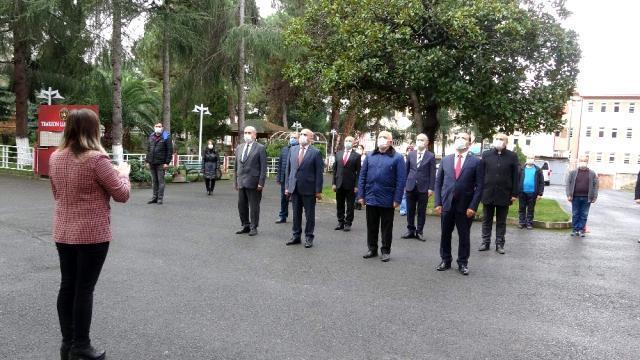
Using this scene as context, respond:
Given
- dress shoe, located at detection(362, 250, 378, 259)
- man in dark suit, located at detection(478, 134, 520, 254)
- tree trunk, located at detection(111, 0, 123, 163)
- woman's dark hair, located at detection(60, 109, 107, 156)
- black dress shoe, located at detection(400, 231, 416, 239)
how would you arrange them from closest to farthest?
woman's dark hair, located at detection(60, 109, 107, 156) < dress shoe, located at detection(362, 250, 378, 259) < man in dark suit, located at detection(478, 134, 520, 254) < black dress shoe, located at detection(400, 231, 416, 239) < tree trunk, located at detection(111, 0, 123, 163)

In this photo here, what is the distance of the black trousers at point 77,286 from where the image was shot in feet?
12.0

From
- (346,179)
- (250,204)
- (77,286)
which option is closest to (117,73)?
(346,179)

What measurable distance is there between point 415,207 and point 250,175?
11.0 feet

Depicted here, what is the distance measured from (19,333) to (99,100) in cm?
2442

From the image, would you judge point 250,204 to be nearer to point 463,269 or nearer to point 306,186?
point 306,186

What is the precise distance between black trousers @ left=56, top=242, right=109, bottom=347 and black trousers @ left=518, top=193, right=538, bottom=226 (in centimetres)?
1046

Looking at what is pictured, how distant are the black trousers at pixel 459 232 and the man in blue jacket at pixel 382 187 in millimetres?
743

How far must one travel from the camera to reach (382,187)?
24.7ft

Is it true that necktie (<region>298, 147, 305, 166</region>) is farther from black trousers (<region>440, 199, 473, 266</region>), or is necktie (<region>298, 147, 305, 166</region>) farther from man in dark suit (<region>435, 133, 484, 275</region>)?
black trousers (<region>440, 199, 473, 266</region>)

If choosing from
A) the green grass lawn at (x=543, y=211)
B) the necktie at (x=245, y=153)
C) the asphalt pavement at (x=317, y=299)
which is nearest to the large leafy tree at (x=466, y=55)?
the green grass lawn at (x=543, y=211)

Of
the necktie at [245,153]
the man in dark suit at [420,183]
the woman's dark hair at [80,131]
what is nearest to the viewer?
the woman's dark hair at [80,131]

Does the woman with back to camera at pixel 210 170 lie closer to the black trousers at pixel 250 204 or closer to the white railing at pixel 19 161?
the black trousers at pixel 250 204

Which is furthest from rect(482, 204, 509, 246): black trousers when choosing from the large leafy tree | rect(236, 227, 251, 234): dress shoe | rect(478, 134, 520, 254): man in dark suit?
the large leafy tree

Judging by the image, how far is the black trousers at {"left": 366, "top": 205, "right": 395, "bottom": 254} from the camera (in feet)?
25.0
